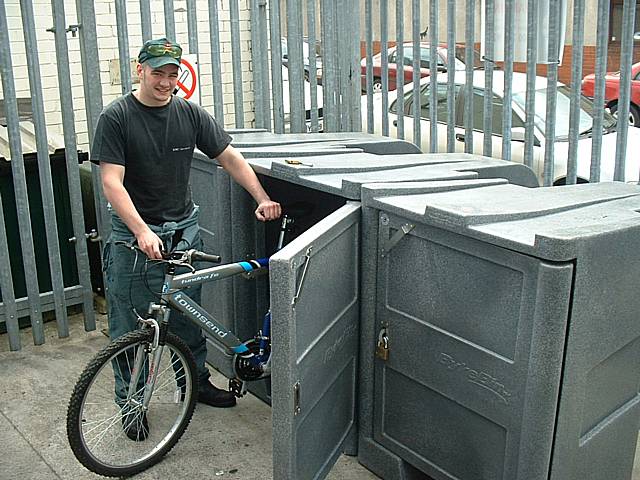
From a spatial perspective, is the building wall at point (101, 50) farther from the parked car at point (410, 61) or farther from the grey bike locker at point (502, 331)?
the grey bike locker at point (502, 331)

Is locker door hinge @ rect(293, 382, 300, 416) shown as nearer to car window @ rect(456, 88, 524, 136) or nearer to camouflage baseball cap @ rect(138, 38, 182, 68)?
camouflage baseball cap @ rect(138, 38, 182, 68)

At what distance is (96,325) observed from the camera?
18.7ft

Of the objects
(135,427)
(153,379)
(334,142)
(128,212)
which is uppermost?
(334,142)

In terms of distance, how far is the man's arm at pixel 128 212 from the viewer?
3648mm

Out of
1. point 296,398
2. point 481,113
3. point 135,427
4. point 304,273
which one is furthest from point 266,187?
point 481,113

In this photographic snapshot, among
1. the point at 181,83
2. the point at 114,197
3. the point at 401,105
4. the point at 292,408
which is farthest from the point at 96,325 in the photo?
the point at 292,408

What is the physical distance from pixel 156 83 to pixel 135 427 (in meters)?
1.73

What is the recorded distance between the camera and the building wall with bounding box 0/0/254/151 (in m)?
7.61

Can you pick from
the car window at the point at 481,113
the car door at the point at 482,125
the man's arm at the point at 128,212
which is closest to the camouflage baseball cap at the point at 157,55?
the man's arm at the point at 128,212

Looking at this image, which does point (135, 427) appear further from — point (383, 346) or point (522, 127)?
point (522, 127)

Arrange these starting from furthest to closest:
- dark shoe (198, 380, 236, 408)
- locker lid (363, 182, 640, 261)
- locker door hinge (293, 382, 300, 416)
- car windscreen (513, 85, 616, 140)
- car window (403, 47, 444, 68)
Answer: car windscreen (513, 85, 616, 140) < car window (403, 47, 444, 68) < dark shoe (198, 380, 236, 408) < locker door hinge (293, 382, 300, 416) < locker lid (363, 182, 640, 261)

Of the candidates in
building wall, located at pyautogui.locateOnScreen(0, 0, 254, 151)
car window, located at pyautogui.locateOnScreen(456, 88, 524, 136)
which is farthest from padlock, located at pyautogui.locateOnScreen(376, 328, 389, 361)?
building wall, located at pyautogui.locateOnScreen(0, 0, 254, 151)

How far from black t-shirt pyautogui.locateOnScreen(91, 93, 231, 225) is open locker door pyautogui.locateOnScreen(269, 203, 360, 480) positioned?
3.39ft

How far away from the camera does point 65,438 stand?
4.24 m
